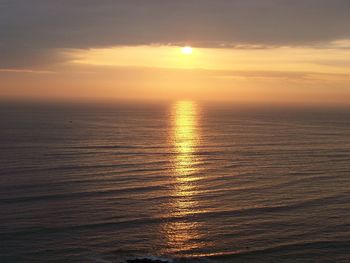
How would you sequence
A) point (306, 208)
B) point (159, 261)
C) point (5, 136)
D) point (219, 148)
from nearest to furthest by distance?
1. point (159, 261)
2. point (306, 208)
3. point (219, 148)
4. point (5, 136)

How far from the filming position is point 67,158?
80.4 m

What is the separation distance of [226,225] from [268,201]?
10.5 metres

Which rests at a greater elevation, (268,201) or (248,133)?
(248,133)

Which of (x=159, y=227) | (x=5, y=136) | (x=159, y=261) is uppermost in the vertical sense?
(x=5, y=136)

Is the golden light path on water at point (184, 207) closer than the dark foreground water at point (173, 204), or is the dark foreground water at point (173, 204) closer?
the dark foreground water at point (173, 204)

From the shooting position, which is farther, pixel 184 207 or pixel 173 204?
pixel 173 204

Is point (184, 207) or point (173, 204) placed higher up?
point (173, 204)

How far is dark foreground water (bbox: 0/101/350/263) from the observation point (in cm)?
3800

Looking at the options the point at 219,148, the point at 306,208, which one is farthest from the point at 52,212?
the point at 219,148

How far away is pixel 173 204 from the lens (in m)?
51.8

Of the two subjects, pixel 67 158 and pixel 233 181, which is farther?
pixel 67 158

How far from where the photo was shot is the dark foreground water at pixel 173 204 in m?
38.0

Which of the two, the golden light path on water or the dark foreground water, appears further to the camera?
the golden light path on water

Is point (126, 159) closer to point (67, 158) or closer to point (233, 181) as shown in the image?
point (67, 158)
